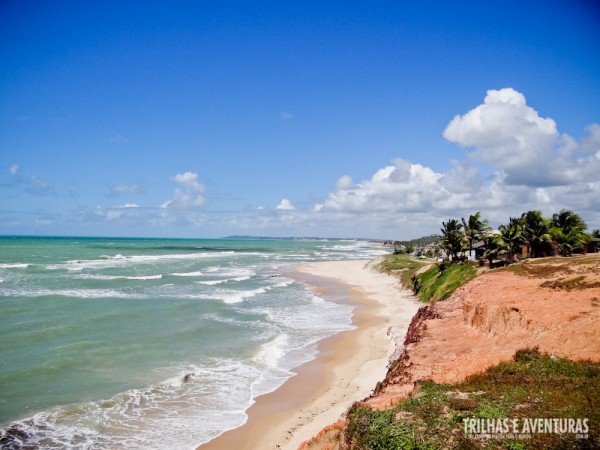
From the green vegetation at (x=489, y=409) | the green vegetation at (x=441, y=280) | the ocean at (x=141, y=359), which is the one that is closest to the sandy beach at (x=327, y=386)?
the ocean at (x=141, y=359)

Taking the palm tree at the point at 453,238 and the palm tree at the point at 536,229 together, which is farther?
the palm tree at the point at 453,238

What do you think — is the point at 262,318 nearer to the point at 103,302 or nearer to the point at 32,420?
the point at 103,302

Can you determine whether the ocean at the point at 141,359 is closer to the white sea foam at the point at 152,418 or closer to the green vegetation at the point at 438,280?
the white sea foam at the point at 152,418

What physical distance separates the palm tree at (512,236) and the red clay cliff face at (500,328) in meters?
15.2

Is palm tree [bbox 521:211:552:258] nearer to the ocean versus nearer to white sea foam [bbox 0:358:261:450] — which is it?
the ocean

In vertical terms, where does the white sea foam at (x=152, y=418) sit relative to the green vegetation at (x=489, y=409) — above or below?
below

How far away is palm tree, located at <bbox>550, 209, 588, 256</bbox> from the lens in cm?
4393

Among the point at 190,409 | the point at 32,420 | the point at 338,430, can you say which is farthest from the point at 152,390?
the point at 338,430

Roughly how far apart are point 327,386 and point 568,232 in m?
41.0

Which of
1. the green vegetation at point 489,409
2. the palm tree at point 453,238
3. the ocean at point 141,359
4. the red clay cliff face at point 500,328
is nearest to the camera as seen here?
the green vegetation at point 489,409

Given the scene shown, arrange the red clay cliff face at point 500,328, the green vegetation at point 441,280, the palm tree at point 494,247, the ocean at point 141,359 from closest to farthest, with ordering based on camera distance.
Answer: the red clay cliff face at point 500,328 < the ocean at point 141,359 < the green vegetation at point 441,280 < the palm tree at point 494,247

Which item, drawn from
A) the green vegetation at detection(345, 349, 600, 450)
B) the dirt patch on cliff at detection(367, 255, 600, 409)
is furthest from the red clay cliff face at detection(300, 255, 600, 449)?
the green vegetation at detection(345, 349, 600, 450)

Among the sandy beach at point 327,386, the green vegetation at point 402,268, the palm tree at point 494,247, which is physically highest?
the palm tree at point 494,247

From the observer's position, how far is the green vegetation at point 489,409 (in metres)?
8.78
